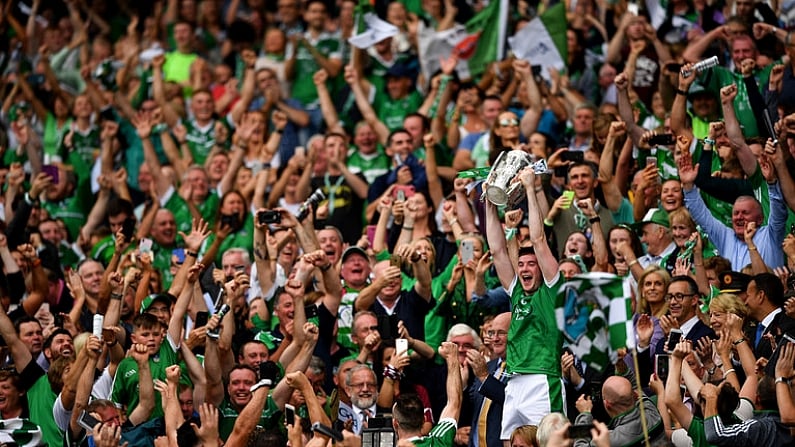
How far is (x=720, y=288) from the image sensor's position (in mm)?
12125

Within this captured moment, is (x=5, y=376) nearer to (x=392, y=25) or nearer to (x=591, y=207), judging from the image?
(x=591, y=207)

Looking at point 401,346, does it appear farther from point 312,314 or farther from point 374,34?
point 374,34

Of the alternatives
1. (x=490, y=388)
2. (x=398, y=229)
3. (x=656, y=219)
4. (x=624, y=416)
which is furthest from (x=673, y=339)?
(x=398, y=229)

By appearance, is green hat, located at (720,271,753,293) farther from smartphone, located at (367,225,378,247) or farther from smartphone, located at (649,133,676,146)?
smartphone, located at (367,225,378,247)

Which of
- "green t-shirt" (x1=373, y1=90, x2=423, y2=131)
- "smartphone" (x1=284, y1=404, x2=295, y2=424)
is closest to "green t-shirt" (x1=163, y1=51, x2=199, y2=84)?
"green t-shirt" (x1=373, y1=90, x2=423, y2=131)

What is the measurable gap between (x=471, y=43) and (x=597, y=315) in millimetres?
8439

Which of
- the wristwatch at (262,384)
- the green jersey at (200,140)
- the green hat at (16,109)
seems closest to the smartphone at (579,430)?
the wristwatch at (262,384)

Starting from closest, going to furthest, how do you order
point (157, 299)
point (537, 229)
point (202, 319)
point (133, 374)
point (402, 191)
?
point (537, 229), point (133, 374), point (202, 319), point (157, 299), point (402, 191)

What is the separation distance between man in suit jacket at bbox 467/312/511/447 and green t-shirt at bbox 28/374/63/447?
330 centimetres

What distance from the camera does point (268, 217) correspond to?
44.1 feet

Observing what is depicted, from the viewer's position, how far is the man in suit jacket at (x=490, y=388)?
11.4 meters

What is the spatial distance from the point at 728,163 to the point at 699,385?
354cm

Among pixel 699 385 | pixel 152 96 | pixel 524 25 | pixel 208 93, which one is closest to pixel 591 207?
pixel 699 385

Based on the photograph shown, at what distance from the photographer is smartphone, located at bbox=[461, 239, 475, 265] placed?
43.6 feet
